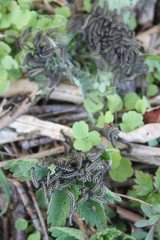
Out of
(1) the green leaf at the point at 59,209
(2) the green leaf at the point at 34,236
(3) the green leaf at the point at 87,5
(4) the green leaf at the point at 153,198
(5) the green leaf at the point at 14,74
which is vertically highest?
(3) the green leaf at the point at 87,5

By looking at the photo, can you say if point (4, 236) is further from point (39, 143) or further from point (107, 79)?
point (107, 79)

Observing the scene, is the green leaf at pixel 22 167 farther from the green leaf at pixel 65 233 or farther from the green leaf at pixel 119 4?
the green leaf at pixel 119 4

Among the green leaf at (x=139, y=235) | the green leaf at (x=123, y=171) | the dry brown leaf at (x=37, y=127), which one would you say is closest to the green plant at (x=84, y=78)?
the green leaf at (x=123, y=171)

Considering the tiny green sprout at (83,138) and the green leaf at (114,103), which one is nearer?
the tiny green sprout at (83,138)

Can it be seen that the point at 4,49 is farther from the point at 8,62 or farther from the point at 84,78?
the point at 84,78

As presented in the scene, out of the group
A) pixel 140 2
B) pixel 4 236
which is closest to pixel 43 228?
pixel 4 236

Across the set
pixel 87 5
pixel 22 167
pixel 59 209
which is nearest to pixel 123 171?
pixel 59 209

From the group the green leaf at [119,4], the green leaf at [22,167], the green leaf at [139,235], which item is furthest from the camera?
the green leaf at [119,4]

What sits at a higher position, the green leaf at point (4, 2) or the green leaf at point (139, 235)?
the green leaf at point (4, 2)

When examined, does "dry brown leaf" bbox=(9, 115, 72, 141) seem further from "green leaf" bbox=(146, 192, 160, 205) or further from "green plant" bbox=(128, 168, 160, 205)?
"green leaf" bbox=(146, 192, 160, 205)
